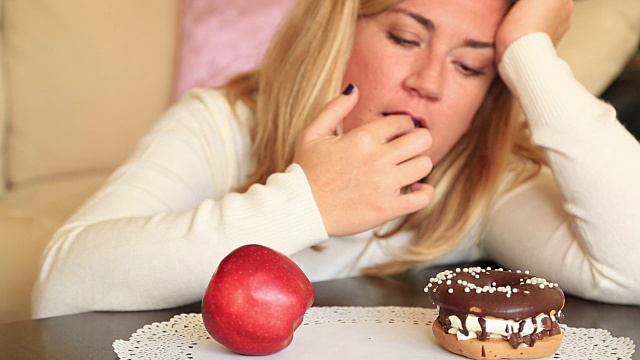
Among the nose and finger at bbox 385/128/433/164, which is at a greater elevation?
the nose

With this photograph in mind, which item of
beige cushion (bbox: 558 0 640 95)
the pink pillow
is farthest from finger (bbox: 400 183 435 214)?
the pink pillow

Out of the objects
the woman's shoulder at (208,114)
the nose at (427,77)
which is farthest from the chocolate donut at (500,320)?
the woman's shoulder at (208,114)

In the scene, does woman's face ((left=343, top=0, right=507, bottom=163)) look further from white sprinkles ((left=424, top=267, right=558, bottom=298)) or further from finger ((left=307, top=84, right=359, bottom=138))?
white sprinkles ((left=424, top=267, right=558, bottom=298))

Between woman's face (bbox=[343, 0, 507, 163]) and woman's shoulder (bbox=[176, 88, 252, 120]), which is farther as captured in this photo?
woman's shoulder (bbox=[176, 88, 252, 120])

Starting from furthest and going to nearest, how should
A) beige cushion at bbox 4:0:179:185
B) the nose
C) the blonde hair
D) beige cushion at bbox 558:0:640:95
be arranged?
1. beige cushion at bbox 4:0:179:185
2. beige cushion at bbox 558:0:640:95
3. the blonde hair
4. the nose

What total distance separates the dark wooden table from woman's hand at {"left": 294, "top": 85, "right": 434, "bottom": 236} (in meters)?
0.09

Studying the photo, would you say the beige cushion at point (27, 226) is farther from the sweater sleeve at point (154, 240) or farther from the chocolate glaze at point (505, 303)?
the chocolate glaze at point (505, 303)

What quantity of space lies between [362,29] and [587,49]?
→ 649 mm

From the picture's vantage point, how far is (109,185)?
1.27m

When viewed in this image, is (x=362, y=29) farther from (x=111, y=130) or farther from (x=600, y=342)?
(x=111, y=130)

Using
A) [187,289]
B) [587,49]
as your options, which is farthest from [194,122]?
[587,49]

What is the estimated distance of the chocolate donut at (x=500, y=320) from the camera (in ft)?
2.67

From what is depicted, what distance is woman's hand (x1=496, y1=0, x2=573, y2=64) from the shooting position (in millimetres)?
1273

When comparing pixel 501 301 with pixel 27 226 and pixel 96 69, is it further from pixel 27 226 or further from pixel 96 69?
pixel 96 69
